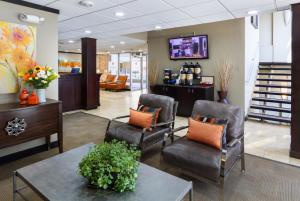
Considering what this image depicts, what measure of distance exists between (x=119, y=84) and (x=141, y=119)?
29.5ft

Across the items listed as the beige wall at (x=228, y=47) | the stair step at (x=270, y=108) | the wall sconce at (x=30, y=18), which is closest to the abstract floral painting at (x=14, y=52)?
the wall sconce at (x=30, y=18)

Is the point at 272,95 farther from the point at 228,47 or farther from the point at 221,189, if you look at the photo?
the point at 221,189

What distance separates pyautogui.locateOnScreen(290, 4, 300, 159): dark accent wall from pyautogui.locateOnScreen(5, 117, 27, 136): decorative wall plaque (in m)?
3.97

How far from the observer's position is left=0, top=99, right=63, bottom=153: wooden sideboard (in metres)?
2.64

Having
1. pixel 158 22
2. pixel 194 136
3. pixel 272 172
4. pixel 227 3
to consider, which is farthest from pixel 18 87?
pixel 272 172

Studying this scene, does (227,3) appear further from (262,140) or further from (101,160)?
(101,160)

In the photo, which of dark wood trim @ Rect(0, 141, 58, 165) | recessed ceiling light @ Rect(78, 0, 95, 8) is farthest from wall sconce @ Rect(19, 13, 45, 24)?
dark wood trim @ Rect(0, 141, 58, 165)

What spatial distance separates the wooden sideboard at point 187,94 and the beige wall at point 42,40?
3.38m

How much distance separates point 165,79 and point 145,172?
16.4ft

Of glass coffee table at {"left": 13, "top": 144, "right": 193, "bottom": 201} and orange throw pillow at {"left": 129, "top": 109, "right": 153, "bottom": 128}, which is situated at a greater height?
orange throw pillow at {"left": 129, "top": 109, "right": 153, "bottom": 128}

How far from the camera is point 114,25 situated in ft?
16.8

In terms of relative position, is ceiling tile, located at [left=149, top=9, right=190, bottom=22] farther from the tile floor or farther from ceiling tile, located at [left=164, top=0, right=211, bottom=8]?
the tile floor

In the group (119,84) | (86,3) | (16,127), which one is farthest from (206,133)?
(119,84)

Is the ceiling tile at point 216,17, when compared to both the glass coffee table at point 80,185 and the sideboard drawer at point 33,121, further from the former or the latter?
the glass coffee table at point 80,185
